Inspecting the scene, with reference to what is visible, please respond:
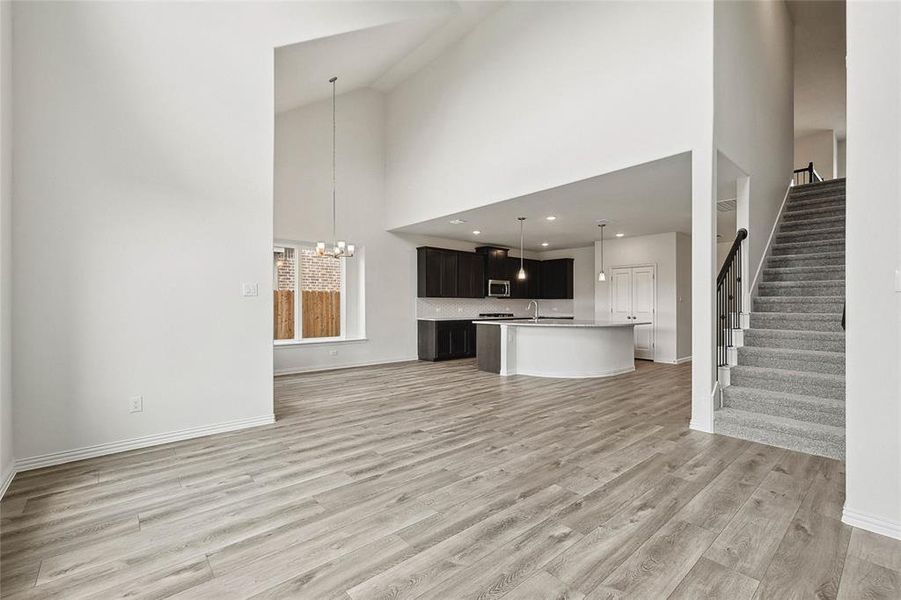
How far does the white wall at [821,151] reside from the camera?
1067cm

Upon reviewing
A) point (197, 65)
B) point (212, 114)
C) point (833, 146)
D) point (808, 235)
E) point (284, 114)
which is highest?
point (833, 146)

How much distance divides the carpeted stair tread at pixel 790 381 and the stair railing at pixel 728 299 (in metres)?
0.19

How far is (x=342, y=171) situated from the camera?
25.3 feet

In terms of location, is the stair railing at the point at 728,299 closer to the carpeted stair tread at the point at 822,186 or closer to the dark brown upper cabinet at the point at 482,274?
the carpeted stair tread at the point at 822,186

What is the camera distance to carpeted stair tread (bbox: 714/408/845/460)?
127 inches

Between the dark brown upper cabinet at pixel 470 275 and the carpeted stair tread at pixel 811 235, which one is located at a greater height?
the carpeted stair tread at pixel 811 235

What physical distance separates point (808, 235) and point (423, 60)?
20.9ft

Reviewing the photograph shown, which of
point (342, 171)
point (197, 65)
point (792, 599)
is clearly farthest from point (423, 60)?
point (792, 599)

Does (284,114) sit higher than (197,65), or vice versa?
(284,114)

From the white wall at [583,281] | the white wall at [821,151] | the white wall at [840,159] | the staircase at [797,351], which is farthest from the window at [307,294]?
the white wall at [840,159]

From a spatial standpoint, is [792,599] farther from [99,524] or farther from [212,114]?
[212,114]

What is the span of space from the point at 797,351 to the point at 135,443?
234 inches

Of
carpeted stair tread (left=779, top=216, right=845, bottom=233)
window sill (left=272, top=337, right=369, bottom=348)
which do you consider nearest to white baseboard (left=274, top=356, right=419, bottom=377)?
window sill (left=272, top=337, right=369, bottom=348)

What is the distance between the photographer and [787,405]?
369 centimetres
